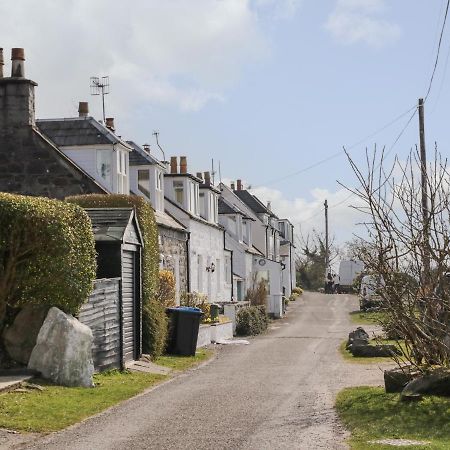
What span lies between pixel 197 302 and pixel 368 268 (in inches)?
798

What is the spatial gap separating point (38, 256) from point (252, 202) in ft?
178

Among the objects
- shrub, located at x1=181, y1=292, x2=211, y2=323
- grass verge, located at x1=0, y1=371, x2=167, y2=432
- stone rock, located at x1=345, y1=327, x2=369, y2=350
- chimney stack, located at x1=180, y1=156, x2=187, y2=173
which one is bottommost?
grass verge, located at x1=0, y1=371, x2=167, y2=432

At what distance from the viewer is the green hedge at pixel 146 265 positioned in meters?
22.4

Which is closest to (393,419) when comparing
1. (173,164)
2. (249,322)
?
(249,322)

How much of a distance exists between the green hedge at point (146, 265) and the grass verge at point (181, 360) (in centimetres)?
32

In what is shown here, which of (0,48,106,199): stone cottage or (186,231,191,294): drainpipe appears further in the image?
(186,231,191,294): drainpipe

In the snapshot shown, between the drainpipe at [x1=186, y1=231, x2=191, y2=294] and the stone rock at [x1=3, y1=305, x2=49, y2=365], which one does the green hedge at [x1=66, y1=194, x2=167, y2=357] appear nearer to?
the stone rock at [x1=3, y1=305, x2=49, y2=365]

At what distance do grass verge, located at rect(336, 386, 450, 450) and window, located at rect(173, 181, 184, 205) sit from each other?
83.3 feet

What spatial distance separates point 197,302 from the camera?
35.0 meters

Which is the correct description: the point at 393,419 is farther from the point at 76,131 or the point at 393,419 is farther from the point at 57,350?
the point at 76,131

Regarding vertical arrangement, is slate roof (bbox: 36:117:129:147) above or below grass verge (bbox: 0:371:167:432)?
above

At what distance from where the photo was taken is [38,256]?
52.0 feet

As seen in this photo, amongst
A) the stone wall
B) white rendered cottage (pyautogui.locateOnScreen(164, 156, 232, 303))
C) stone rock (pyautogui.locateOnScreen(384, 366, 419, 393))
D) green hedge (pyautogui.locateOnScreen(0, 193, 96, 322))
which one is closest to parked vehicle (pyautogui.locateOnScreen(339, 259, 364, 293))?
white rendered cottage (pyautogui.locateOnScreen(164, 156, 232, 303))

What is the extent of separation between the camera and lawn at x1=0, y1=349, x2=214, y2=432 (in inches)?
483
